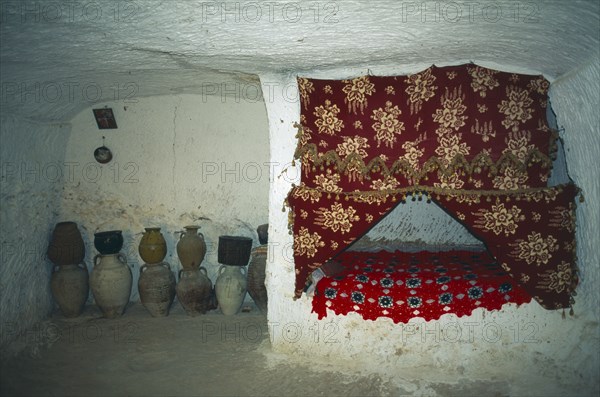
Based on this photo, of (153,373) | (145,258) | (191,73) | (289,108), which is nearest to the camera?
(153,373)

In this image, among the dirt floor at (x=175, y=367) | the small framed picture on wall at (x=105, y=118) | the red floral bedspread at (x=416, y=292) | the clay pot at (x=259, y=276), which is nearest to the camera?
the dirt floor at (x=175, y=367)

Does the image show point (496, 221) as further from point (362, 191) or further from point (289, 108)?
point (289, 108)

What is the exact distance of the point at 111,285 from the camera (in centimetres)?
338

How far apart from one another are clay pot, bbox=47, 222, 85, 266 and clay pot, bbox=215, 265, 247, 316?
1.39m

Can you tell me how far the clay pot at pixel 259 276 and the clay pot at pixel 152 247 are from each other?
90cm

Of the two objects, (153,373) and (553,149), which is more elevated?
(553,149)

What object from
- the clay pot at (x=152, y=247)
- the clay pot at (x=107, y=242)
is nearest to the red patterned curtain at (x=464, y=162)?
the clay pot at (x=152, y=247)

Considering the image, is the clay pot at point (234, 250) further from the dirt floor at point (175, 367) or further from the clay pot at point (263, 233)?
the dirt floor at point (175, 367)

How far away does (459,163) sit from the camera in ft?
7.64

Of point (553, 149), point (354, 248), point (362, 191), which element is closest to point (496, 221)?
point (553, 149)

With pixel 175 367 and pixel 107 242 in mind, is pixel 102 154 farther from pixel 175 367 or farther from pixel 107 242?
pixel 175 367

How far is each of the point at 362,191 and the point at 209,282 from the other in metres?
1.92

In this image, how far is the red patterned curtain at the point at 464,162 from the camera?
2.32m

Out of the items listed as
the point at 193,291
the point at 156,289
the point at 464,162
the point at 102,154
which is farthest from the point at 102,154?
the point at 464,162
